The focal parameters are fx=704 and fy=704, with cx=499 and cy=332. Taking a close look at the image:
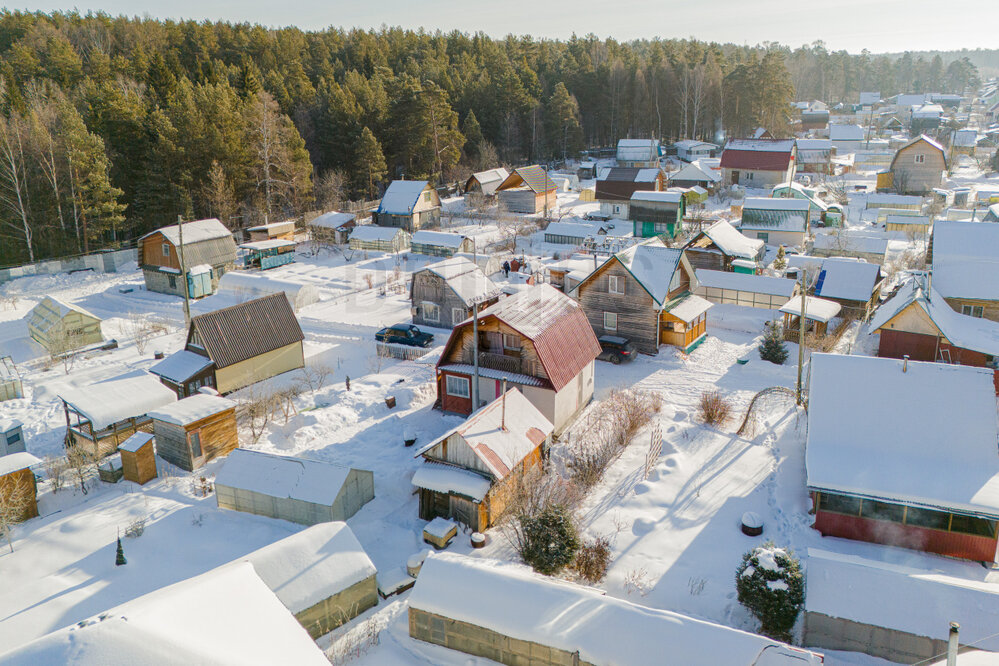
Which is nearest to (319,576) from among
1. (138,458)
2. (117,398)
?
(138,458)

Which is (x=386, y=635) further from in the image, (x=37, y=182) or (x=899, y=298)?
(x=37, y=182)

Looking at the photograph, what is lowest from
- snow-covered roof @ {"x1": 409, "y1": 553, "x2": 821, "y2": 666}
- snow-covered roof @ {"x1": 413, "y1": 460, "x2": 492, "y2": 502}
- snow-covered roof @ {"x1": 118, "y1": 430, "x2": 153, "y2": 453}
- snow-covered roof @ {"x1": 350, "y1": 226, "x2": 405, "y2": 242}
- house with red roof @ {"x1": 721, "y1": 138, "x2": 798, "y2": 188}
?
snow-covered roof @ {"x1": 409, "y1": 553, "x2": 821, "y2": 666}

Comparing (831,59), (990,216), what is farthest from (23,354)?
(831,59)

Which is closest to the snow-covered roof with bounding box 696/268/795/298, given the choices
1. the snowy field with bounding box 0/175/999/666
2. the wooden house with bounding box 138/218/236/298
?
Answer: the snowy field with bounding box 0/175/999/666

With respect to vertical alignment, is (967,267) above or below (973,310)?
above

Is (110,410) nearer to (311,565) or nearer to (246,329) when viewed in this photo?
(246,329)

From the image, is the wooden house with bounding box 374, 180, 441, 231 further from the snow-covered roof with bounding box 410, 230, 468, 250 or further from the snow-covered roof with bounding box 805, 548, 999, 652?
the snow-covered roof with bounding box 805, 548, 999, 652
